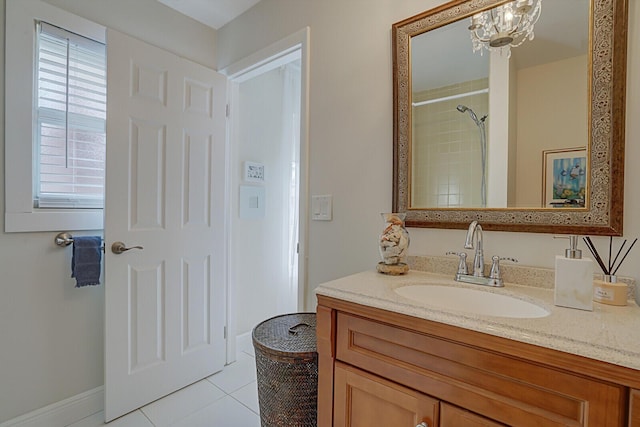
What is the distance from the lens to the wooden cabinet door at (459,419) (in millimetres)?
696

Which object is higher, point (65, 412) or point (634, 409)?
point (634, 409)

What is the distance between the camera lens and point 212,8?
6.54 feet

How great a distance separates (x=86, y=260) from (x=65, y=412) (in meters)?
0.80

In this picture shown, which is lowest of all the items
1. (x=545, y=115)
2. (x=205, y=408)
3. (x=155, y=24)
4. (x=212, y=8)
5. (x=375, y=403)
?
(x=205, y=408)

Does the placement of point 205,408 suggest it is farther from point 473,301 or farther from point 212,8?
point 212,8

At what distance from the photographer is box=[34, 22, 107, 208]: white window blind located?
1.53 meters

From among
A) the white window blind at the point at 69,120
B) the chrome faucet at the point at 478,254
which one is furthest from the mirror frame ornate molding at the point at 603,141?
the white window blind at the point at 69,120

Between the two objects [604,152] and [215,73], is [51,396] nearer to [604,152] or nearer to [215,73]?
[215,73]

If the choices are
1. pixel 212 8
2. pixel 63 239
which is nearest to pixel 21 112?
pixel 63 239

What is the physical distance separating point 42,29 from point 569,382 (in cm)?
240

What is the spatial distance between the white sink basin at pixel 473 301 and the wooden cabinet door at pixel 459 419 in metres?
0.25

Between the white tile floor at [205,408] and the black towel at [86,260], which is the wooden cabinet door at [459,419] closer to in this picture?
the white tile floor at [205,408]

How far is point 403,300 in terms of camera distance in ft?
2.81

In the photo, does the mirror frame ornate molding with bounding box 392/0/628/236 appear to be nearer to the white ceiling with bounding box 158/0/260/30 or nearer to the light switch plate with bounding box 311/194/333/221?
the light switch plate with bounding box 311/194/333/221
